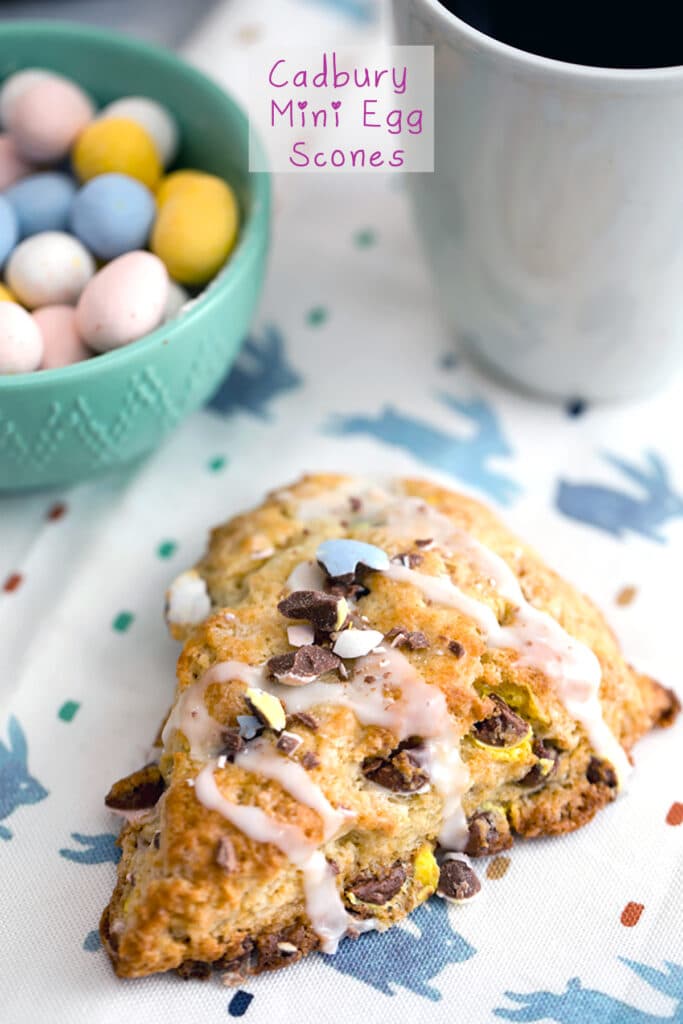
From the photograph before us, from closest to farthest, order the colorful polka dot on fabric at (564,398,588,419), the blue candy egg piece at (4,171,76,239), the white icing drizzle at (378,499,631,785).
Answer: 1. the white icing drizzle at (378,499,631,785)
2. the blue candy egg piece at (4,171,76,239)
3. the colorful polka dot on fabric at (564,398,588,419)

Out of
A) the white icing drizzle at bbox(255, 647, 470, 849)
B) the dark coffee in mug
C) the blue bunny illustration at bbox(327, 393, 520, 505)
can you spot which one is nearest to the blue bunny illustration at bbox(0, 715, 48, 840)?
the white icing drizzle at bbox(255, 647, 470, 849)

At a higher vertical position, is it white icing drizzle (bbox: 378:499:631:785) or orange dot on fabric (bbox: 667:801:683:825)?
white icing drizzle (bbox: 378:499:631:785)

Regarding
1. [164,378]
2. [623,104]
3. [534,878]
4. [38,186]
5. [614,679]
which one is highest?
[623,104]

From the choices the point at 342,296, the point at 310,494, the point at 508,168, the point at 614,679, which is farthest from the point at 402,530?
the point at 342,296

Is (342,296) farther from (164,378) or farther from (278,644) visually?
(278,644)

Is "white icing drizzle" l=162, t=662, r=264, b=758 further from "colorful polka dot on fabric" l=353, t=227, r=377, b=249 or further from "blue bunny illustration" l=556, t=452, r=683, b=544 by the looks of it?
"colorful polka dot on fabric" l=353, t=227, r=377, b=249

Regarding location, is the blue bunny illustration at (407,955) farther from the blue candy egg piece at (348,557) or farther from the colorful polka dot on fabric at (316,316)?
the colorful polka dot on fabric at (316,316)

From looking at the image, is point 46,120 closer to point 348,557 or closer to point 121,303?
point 121,303
